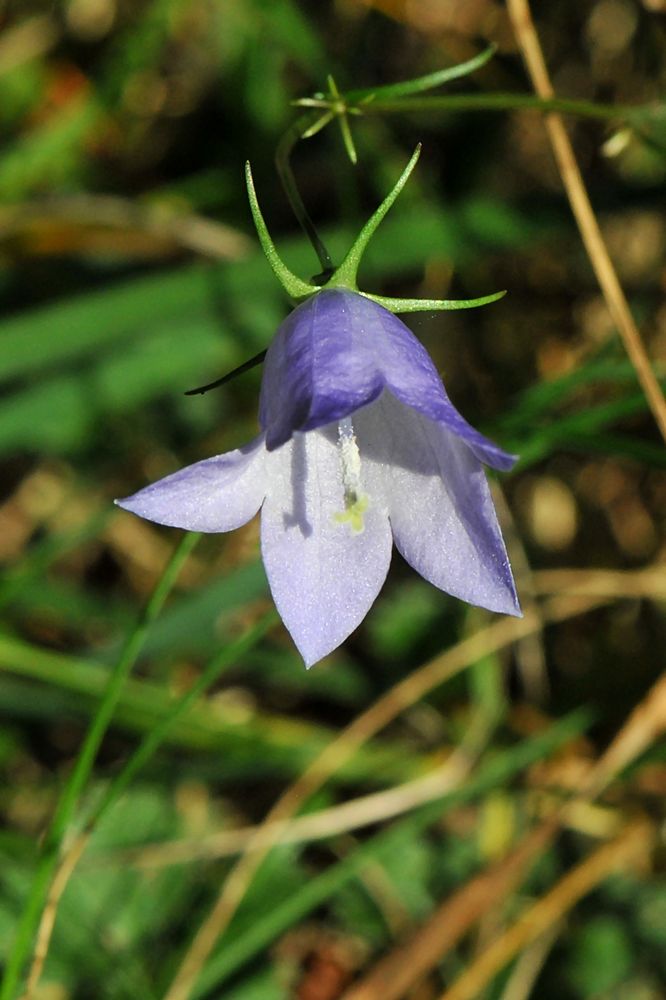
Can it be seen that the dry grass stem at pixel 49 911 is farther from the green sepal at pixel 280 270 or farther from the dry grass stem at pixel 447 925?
the green sepal at pixel 280 270

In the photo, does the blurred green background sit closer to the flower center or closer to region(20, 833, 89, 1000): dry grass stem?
region(20, 833, 89, 1000): dry grass stem

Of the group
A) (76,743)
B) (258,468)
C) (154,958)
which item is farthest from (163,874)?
(258,468)

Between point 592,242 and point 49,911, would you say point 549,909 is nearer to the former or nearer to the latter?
point 49,911

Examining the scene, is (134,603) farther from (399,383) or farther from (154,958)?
(399,383)

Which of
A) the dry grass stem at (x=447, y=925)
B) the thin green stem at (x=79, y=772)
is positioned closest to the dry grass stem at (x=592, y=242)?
the thin green stem at (x=79, y=772)

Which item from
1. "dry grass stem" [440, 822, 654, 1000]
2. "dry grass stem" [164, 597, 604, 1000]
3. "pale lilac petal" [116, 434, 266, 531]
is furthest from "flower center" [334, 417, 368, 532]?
"dry grass stem" [440, 822, 654, 1000]

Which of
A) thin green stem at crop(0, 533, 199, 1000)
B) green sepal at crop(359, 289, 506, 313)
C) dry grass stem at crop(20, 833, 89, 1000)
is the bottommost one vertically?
dry grass stem at crop(20, 833, 89, 1000)
